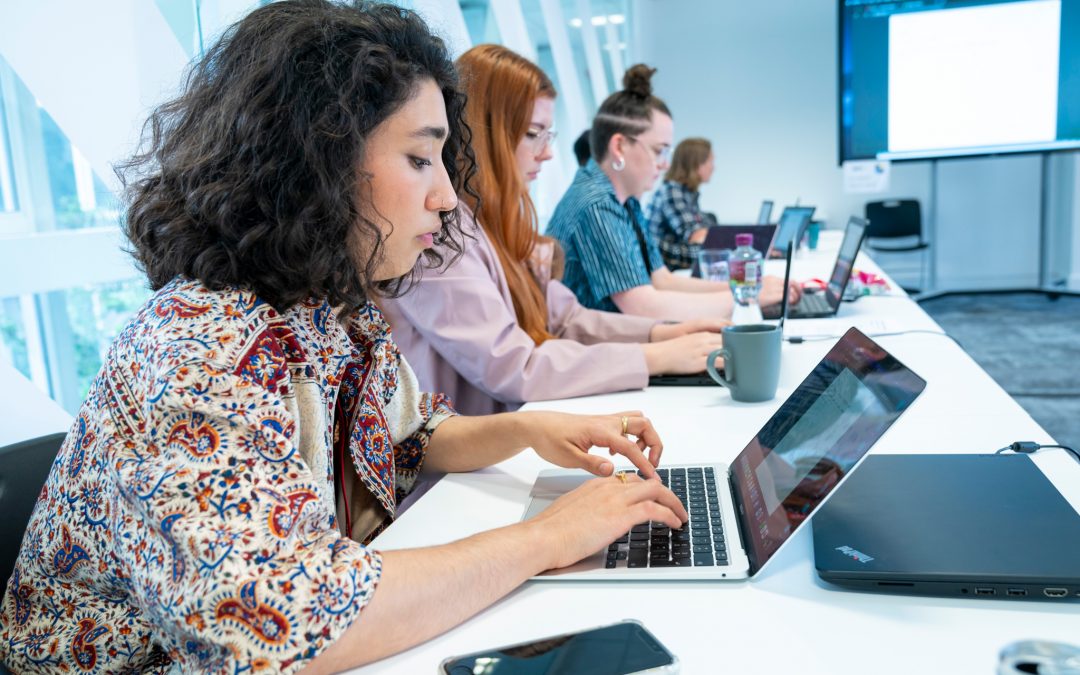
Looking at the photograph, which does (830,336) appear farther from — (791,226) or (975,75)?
(975,75)

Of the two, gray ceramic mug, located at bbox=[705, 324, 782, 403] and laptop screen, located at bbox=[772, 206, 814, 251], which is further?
laptop screen, located at bbox=[772, 206, 814, 251]

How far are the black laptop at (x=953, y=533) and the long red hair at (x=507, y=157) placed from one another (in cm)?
91

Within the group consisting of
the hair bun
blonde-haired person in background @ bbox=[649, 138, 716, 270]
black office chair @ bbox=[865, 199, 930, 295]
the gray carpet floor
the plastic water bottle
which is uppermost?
the hair bun

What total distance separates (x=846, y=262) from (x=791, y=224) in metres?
1.50

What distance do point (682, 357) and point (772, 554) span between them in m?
0.81

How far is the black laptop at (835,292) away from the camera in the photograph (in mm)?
2145

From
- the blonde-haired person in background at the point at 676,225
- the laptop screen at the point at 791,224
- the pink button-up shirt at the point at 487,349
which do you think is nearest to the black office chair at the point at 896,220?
the blonde-haired person in background at the point at 676,225

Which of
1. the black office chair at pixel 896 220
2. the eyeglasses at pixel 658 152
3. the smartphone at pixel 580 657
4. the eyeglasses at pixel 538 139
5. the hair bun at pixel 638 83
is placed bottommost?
the black office chair at pixel 896 220

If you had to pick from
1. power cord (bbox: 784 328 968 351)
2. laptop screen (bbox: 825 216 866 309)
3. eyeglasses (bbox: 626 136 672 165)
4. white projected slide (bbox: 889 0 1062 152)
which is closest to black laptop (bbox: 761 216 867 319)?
laptop screen (bbox: 825 216 866 309)

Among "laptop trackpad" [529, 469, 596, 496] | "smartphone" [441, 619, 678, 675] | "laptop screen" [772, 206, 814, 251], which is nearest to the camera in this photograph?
"smartphone" [441, 619, 678, 675]

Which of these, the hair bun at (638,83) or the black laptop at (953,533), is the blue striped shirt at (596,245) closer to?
the hair bun at (638,83)

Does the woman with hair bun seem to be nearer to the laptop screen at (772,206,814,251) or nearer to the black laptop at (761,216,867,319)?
the black laptop at (761,216,867,319)

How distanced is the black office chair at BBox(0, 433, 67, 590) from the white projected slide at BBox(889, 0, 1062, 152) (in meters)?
5.80

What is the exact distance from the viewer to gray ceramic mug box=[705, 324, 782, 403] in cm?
132
